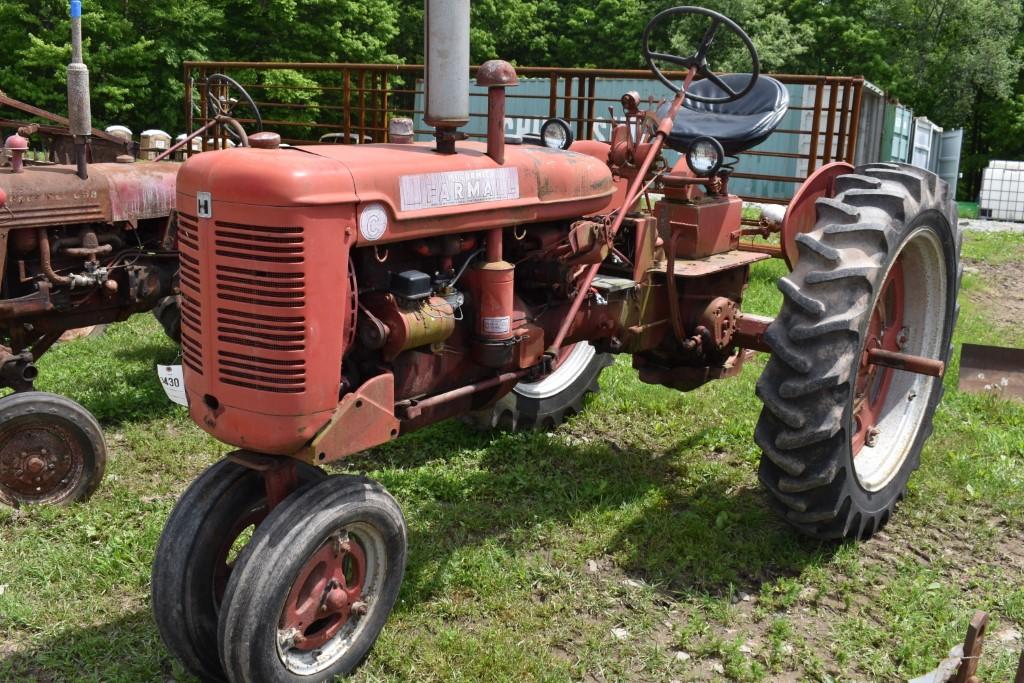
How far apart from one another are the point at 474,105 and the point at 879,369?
1386cm

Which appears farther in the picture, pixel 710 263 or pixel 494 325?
pixel 710 263

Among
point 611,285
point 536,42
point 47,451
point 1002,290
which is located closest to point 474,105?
point 1002,290

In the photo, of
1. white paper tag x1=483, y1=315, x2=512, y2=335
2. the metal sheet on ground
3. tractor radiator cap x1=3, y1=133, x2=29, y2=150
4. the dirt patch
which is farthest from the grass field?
the dirt patch

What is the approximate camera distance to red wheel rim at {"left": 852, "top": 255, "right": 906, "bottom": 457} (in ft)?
14.7

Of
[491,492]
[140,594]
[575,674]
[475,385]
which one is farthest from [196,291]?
[491,492]

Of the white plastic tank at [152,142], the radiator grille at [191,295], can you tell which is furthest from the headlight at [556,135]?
the white plastic tank at [152,142]

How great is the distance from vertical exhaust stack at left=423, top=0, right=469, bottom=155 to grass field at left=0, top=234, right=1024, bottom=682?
1735 millimetres

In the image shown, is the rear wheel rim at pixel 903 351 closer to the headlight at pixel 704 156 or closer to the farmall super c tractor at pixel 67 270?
the headlight at pixel 704 156

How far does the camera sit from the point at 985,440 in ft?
17.4

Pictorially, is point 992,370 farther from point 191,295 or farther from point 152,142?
point 152,142

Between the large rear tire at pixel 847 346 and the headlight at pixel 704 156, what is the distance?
536 millimetres

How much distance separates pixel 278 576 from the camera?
2902 mm

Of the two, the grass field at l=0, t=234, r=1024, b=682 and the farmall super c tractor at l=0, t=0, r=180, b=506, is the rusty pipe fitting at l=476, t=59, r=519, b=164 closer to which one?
the grass field at l=0, t=234, r=1024, b=682

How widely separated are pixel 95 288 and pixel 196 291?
2.93 metres
